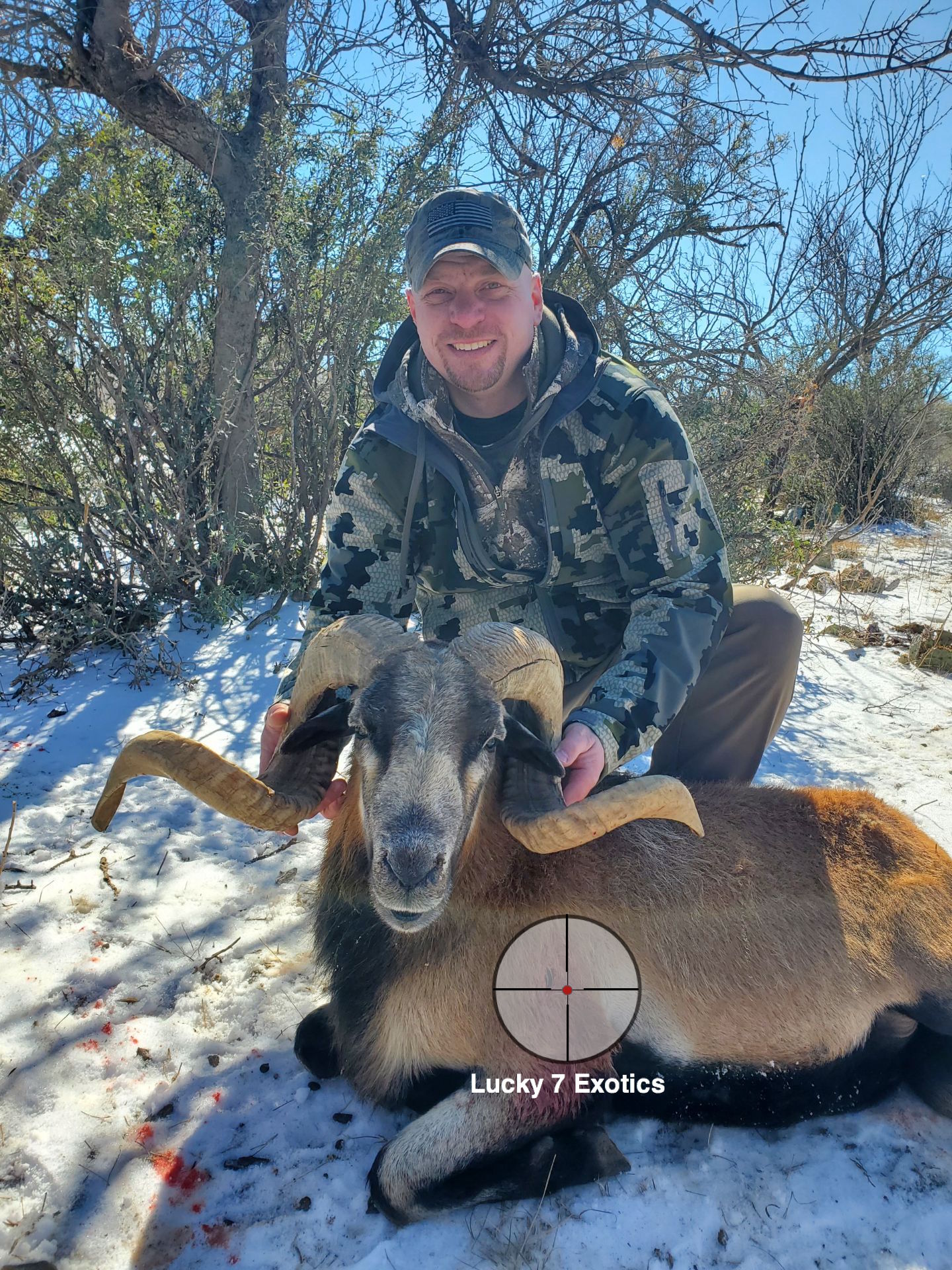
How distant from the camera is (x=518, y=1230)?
7.99 ft

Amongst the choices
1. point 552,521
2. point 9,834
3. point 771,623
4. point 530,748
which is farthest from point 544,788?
point 9,834

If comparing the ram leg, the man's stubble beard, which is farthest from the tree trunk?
the ram leg

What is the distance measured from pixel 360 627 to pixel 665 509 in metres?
1.56

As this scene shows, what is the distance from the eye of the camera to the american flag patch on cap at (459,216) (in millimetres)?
3568

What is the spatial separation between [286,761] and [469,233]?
2482mm

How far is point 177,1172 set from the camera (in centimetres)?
248

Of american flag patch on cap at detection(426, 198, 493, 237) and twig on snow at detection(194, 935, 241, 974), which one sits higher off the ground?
american flag patch on cap at detection(426, 198, 493, 237)

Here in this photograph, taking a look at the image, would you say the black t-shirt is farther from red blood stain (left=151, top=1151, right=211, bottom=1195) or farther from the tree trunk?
the tree trunk

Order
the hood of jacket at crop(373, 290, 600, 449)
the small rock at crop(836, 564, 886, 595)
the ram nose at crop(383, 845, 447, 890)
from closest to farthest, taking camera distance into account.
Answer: the ram nose at crop(383, 845, 447, 890)
the hood of jacket at crop(373, 290, 600, 449)
the small rock at crop(836, 564, 886, 595)

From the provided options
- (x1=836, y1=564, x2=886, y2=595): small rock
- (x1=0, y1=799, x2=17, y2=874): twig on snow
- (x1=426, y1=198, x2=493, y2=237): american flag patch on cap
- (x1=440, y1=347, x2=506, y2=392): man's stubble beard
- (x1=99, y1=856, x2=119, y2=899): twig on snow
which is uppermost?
(x1=426, y1=198, x2=493, y2=237): american flag patch on cap

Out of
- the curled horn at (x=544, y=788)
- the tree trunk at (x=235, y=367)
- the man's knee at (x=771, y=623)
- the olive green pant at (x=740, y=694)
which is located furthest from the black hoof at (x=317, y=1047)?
the tree trunk at (x=235, y=367)

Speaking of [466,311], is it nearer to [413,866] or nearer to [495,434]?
[495,434]

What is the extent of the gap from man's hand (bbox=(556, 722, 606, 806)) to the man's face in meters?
1.83

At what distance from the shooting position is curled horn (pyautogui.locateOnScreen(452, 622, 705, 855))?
8.06 feet
